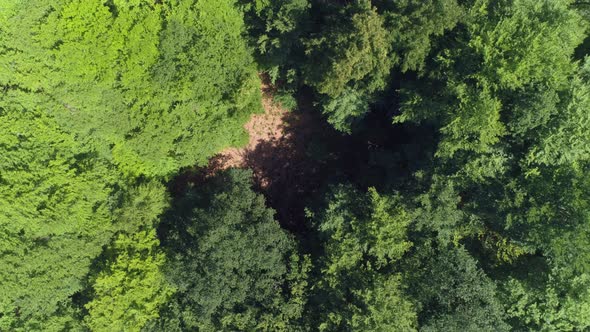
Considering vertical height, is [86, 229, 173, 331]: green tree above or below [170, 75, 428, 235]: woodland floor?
below

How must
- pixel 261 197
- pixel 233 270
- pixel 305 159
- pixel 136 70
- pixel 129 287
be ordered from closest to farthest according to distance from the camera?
pixel 136 70
pixel 129 287
pixel 233 270
pixel 261 197
pixel 305 159

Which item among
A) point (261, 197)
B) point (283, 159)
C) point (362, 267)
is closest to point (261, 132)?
point (283, 159)

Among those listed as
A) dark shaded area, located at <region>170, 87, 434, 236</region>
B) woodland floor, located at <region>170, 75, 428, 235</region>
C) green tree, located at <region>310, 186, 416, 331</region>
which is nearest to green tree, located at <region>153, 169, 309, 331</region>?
green tree, located at <region>310, 186, 416, 331</region>

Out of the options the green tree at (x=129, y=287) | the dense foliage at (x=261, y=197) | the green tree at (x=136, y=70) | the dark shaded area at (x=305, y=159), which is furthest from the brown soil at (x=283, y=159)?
the green tree at (x=129, y=287)

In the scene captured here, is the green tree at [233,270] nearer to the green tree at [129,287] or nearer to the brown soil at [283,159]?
the green tree at [129,287]

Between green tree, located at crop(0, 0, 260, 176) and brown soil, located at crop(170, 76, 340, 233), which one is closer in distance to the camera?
green tree, located at crop(0, 0, 260, 176)

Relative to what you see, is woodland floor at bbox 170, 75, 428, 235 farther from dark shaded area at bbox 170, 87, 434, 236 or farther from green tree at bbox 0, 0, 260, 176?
green tree at bbox 0, 0, 260, 176

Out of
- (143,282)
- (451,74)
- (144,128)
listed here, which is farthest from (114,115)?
(451,74)

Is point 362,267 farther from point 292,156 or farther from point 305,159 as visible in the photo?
point 292,156
